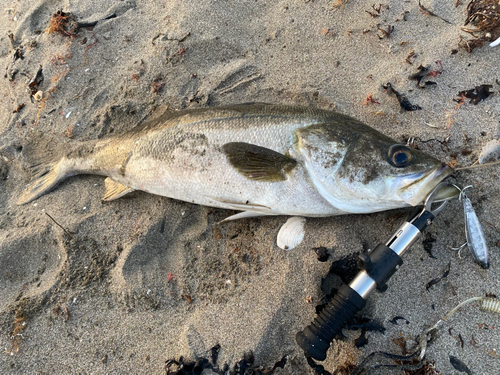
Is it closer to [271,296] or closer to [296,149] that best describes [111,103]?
[296,149]

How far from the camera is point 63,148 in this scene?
3396 mm

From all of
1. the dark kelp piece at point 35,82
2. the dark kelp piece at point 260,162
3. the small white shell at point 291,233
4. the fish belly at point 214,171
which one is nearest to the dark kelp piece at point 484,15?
the fish belly at point 214,171

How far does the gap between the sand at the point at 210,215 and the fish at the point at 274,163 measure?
10.7 inches

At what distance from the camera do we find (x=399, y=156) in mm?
2154

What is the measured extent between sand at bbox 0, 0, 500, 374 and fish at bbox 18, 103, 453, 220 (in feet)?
0.89

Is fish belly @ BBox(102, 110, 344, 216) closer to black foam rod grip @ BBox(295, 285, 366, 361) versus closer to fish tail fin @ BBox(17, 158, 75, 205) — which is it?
black foam rod grip @ BBox(295, 285, 366, 361)

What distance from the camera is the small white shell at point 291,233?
8.18ft

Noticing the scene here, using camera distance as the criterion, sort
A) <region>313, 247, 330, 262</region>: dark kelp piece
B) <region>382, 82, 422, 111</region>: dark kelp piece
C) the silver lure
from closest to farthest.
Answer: the silver lure, <region>313, 247, 330, 262</region>: dark kelp piece, <region>382, 82, 422, 111</region>: dark kelp piece

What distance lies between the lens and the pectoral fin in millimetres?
2998

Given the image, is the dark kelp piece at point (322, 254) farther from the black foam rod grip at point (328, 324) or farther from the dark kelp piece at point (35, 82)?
the dark kelp piece at point (35, 82)

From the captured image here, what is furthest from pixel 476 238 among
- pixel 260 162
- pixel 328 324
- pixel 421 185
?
pixel 260 162

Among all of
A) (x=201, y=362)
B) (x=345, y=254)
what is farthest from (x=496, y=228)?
(x=201, y=362)

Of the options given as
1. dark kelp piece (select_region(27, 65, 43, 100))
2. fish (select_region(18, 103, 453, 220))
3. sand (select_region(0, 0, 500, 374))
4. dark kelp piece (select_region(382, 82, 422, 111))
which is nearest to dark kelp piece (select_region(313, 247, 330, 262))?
sand (select_region(0, 0, 500, 374))

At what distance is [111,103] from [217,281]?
245 cm
